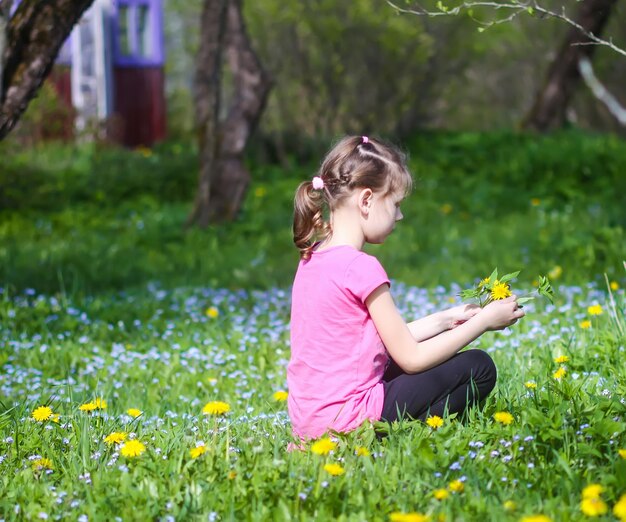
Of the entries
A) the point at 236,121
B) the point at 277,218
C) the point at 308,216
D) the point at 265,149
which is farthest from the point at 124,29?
the point at 308,216

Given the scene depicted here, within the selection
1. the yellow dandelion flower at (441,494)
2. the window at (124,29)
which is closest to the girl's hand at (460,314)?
the yellow dandelion flower at (441,494)

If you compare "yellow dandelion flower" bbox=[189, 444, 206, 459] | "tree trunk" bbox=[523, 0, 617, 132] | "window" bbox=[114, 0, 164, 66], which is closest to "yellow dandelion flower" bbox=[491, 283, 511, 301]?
"yellow dandelion flower" bbox=[189, 444, 206, 459]

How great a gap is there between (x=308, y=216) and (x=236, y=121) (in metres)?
5.69

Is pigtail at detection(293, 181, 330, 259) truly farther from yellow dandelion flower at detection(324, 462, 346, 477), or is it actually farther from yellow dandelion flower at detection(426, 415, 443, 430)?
yellow dandelion flower at detection(324, 462, 346, 477)

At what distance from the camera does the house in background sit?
13.8 m

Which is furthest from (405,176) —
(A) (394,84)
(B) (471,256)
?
(A) (394,84)

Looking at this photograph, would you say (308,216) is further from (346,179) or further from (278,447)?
(278,447)

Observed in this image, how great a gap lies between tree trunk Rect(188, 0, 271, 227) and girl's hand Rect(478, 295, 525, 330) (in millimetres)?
5630

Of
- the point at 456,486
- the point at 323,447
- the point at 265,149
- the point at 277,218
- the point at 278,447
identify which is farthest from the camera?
the point at 265,149

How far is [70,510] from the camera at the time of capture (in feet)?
7.68

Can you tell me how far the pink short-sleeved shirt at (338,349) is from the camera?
275 cm

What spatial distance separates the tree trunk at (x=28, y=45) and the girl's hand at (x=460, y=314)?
8.01ft

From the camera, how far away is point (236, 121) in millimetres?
8406

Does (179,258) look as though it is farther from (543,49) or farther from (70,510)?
(543,49)
